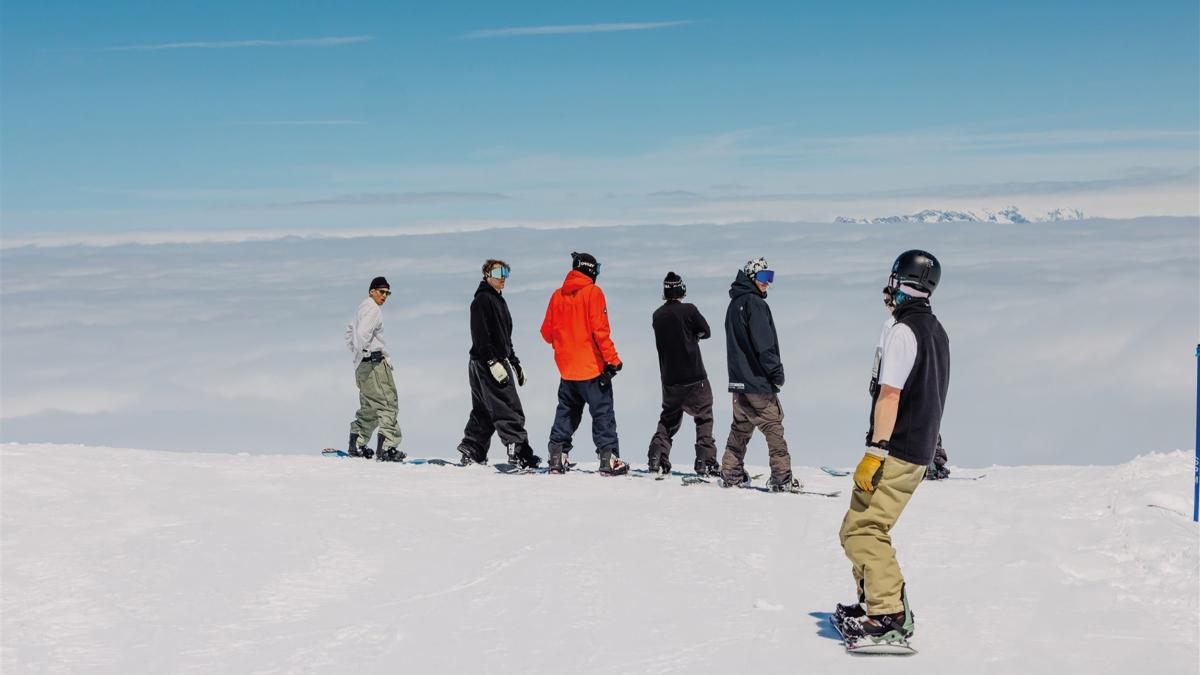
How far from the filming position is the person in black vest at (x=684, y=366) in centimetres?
1076

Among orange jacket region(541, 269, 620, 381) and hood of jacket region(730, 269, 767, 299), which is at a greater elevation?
hood of jacket region(730, 269, 767, 299)

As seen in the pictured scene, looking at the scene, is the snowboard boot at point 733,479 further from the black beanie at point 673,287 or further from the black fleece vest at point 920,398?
the black fleece vest at point 920,398

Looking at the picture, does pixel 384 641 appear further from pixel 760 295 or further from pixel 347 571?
pixel 760 295

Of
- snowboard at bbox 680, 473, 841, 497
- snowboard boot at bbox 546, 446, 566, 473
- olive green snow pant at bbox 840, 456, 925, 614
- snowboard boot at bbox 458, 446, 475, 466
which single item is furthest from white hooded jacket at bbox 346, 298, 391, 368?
olive green snow pant at bbox 840, 456, 925, 614

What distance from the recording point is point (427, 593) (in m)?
6.82

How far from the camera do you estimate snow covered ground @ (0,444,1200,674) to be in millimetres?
5680

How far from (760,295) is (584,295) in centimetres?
173

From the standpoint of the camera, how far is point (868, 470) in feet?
17.5

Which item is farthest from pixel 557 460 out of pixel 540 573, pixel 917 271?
pixel 917 271

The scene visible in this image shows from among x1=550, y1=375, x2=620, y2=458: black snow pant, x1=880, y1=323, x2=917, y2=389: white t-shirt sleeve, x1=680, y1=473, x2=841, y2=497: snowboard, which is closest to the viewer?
x1=880, y1=323, x2=917, y2=389: white t-shirt sleeve

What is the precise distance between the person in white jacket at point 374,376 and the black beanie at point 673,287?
9.45 feet

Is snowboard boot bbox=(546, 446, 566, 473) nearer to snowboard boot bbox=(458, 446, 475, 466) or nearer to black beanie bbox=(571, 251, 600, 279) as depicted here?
snowboard boot bbox=(458, 446, 475, 466)

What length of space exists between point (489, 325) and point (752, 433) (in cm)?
287

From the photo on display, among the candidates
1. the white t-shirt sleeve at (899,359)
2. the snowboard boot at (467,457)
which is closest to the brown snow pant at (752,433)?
the snowboard boot at (467,457)
